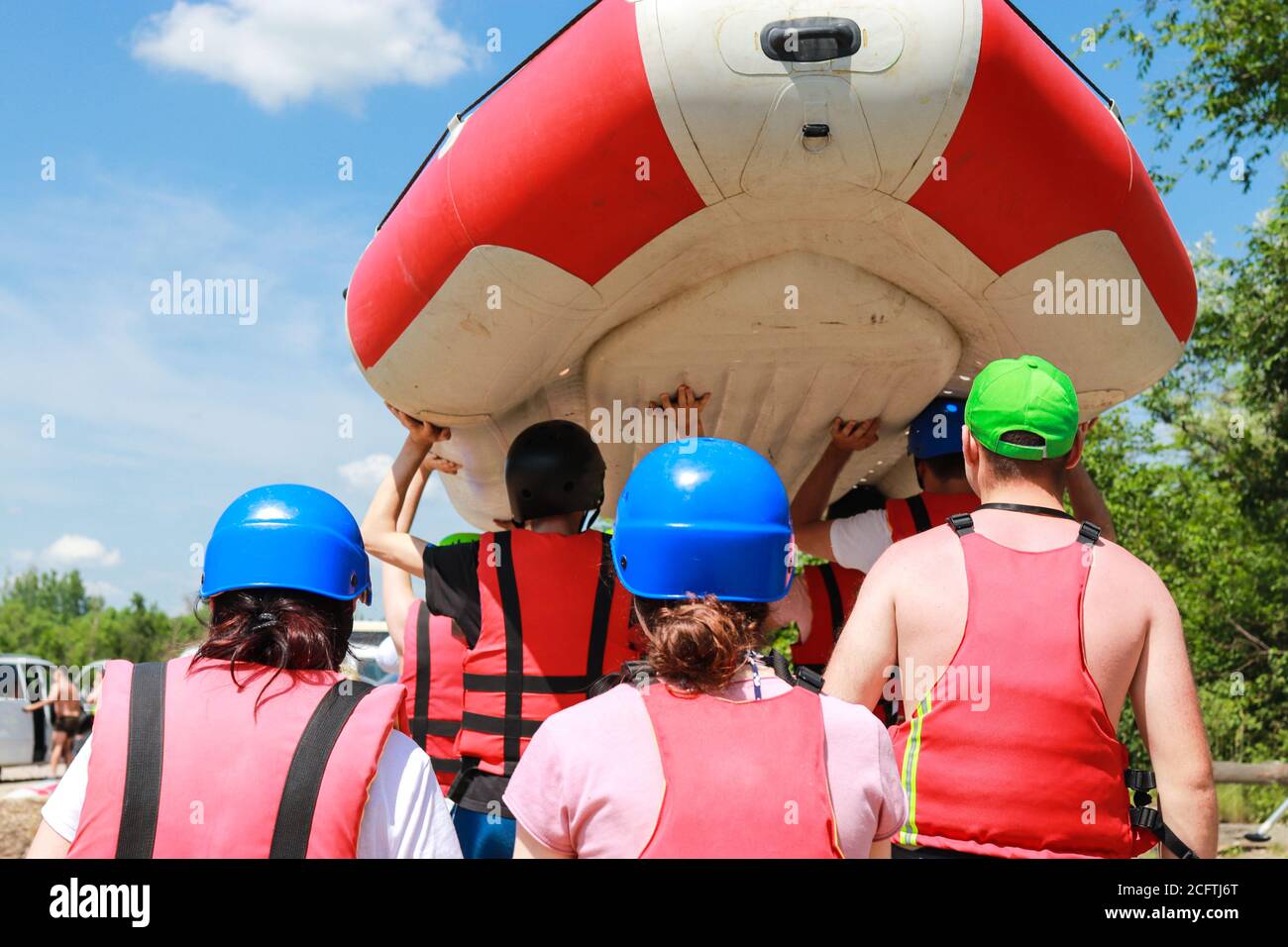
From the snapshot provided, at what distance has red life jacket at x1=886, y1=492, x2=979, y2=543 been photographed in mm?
3172

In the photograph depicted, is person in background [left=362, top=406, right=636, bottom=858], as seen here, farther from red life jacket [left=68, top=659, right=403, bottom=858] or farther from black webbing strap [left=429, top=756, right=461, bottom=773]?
red life jacket [left=68, top=659, right=403, bottom=858]

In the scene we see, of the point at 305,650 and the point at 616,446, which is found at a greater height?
the point at 616,446

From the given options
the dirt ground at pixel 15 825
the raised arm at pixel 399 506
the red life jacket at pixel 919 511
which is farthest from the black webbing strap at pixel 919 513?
the dirt ground at pixel 15 825

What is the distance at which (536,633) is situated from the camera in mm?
2936

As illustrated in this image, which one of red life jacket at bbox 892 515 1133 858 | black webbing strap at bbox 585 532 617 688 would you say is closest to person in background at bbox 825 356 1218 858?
red life jacket at bbox 892 515 1133 858

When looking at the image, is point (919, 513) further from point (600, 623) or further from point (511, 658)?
point (511, 658)

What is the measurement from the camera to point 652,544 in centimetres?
173

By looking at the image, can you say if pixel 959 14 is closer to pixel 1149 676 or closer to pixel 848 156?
pixel 848 156

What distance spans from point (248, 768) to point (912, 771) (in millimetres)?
1226

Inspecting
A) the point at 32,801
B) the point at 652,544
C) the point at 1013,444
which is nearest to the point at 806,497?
the point at 1013,444

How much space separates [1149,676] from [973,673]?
34 centimetres

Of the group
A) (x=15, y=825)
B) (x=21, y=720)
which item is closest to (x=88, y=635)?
(x=21, y=720)

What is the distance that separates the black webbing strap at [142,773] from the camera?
1.61 meters
